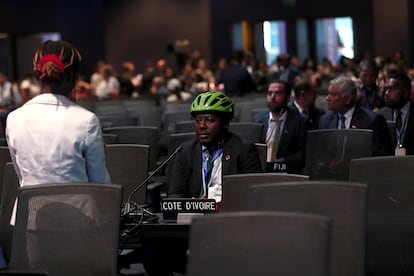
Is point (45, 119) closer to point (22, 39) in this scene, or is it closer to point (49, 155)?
point (49, 155)

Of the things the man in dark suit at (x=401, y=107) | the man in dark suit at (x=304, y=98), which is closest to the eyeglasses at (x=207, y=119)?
the man in dark suit at (x=401, y=107)

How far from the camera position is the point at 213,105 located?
6.18 meters

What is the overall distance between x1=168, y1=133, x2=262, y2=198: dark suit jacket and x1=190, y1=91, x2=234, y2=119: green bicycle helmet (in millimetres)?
147

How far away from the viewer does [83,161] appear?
484 cm

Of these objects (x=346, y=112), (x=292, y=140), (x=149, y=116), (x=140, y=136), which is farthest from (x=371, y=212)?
(x=149, y=116)

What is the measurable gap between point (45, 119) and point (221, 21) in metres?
24.7

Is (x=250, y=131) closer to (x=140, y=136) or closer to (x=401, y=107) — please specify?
(x=140, y=136)

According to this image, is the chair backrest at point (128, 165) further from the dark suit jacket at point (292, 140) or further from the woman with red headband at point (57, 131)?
the woman with red headband at point (57, 131)

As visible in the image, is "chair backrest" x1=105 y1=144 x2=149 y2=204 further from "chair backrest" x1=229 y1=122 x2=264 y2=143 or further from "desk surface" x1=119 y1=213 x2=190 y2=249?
"desk surface" x1=119 y1=213 x2=190 y2=249

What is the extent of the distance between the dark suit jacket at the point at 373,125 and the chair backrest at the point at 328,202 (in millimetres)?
3098

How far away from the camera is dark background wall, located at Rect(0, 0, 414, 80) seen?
27250 millimetres

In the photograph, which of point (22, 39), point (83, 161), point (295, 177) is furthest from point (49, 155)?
point (22, 39)

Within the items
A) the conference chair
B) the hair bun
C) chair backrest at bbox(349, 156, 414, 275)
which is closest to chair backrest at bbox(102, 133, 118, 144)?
chair backrest at bbox(349, 156, 414, 275)

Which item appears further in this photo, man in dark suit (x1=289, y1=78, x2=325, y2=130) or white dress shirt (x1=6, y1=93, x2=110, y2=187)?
man in dark suit (x1=289, y1=78, x2=325, y2=130)
